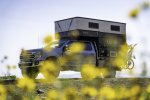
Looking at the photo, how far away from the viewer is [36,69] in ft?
65.1

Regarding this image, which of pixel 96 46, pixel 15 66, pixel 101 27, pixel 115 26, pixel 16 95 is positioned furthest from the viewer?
pixel 115 26

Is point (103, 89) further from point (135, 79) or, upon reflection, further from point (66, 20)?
point (66, 20)

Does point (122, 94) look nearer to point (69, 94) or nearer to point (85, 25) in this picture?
point (69, 94)

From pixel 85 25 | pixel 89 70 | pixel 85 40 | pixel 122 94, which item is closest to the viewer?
pixel 89 70

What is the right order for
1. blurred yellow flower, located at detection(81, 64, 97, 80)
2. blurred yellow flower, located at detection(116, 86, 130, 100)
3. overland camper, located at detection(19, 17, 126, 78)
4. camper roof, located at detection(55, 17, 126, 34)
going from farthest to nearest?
camper roof, located at detection(55, 17, 126, 34), overland camper, located at detection(19, 17, 126, 78), blurred yellow flower, located at detection(116, 86, 130, 100), blurred yellow flower, located at detection(81, 64, 97, 80)

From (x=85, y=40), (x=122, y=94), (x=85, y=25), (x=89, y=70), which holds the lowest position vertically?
(x=122, y=94)

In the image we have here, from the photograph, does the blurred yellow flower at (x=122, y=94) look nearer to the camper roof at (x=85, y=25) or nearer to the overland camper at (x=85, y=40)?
the overland camper at (x=85, y=40)

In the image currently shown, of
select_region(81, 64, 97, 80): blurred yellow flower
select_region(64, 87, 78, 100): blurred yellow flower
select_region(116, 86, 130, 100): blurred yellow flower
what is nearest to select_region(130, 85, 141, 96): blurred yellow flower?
Result: select_region(116, 86, 130, 100): blurred yellow flower

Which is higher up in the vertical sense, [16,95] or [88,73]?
[88,73]

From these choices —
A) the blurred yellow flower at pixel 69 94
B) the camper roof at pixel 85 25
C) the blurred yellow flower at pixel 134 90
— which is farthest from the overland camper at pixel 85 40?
the blurred yellow flower at pixel 134 90

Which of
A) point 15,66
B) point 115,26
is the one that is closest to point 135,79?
point 15,66

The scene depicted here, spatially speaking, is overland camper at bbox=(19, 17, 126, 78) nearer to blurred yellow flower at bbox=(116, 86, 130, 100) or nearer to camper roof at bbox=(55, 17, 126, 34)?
camper roof at bbox=(55, 17, 126, 34)

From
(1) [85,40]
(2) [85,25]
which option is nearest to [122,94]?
(1) [85,40]

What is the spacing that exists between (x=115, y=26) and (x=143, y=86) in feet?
74.6
